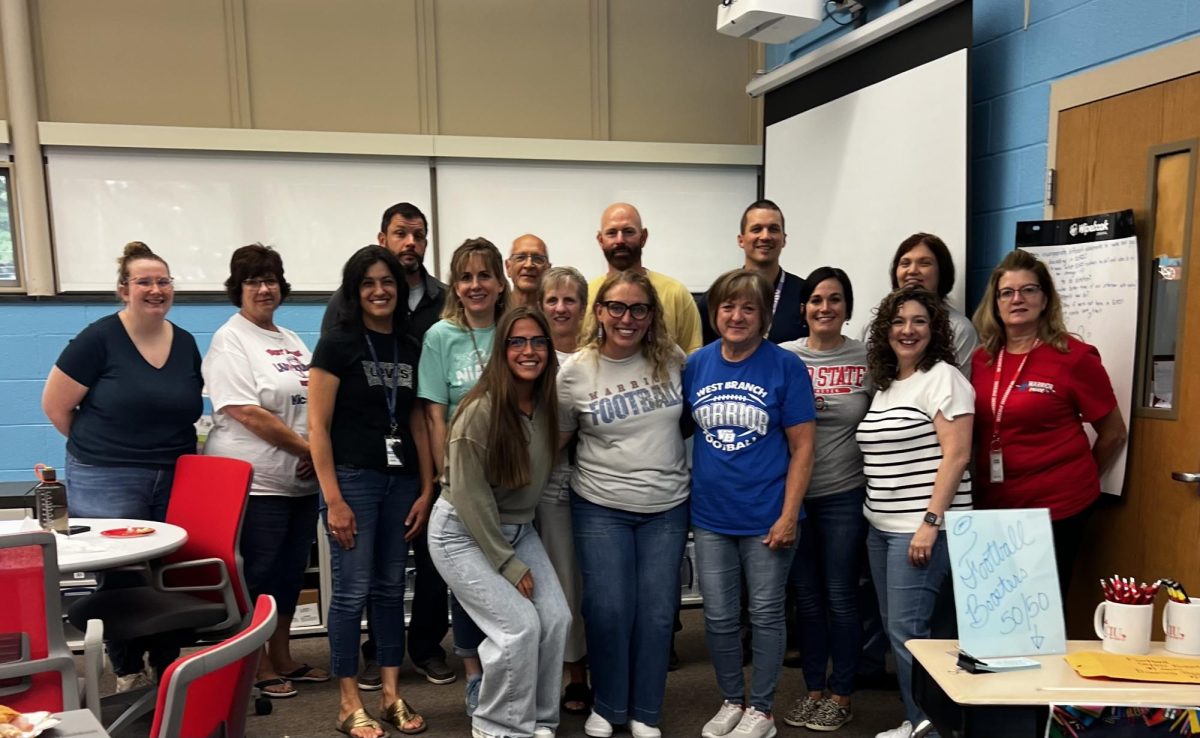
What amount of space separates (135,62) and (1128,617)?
461cm

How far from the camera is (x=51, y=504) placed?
2.32 m

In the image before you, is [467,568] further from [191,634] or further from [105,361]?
[105,361]

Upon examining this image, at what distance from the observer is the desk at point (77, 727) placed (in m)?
1.23

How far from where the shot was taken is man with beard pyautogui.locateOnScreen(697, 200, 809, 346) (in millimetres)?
2832

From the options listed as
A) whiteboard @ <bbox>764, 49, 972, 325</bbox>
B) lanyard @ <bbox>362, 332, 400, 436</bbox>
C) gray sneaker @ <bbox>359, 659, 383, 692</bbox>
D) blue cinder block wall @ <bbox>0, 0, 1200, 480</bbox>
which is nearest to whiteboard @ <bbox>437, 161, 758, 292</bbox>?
whiteboard @ <bbox>764, 49, 972, 325</bbox>

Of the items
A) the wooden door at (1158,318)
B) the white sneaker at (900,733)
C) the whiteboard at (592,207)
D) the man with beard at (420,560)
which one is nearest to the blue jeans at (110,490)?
the man with beard at (420,560)

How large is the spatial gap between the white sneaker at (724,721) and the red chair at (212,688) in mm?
1607

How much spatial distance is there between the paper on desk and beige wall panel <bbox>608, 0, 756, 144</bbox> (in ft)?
11.9

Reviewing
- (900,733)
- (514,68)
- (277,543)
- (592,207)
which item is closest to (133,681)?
(277,543)

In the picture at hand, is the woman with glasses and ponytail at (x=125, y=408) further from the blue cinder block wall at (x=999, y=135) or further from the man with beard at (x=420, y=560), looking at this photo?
the blue cinder block wall at (x=999, y=135)

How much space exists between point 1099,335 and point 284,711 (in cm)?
306

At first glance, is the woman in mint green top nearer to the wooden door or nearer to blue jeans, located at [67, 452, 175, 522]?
blue jeans, located at [67, 452, 175, 522]

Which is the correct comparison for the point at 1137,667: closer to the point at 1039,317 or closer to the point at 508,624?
the point at 1039,317

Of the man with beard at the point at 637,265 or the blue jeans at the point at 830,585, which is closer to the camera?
the blue jeans at the point at 830,585
